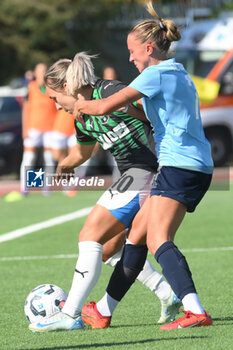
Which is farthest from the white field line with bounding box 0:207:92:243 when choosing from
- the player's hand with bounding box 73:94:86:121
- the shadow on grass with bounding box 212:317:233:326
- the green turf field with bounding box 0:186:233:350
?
the player's hand with bounding box 73:94:86:121

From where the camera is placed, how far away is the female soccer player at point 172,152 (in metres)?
5.29

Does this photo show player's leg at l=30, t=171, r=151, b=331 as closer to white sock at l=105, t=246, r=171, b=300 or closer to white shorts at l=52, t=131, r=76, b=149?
white sock at l=105, t=246, r=171, b=300

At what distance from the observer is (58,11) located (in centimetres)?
3094

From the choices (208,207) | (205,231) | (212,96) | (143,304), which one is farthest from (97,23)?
(143,304)

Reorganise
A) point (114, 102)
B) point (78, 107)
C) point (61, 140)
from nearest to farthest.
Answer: point (114, 102), point (78, 107), point (61, 140)

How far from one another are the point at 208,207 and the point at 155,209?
8.58 metres

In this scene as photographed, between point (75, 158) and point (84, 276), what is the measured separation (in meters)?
0.97

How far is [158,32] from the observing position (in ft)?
17.7

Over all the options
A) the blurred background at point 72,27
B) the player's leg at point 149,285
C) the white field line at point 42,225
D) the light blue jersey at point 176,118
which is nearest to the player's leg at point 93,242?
the player's leg at point 149,285

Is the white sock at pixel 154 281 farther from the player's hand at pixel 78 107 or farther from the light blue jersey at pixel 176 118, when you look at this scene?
the player's hand at pixel 78 107

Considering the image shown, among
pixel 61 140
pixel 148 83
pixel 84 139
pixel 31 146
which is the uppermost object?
pixel 148 83

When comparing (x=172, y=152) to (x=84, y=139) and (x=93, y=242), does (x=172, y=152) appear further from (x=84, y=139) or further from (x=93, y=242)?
(x=84, y=139)

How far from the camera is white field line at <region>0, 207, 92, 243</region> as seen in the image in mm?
11016

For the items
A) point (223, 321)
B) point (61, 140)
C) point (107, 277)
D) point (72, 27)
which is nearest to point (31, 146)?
point (61, 140)
